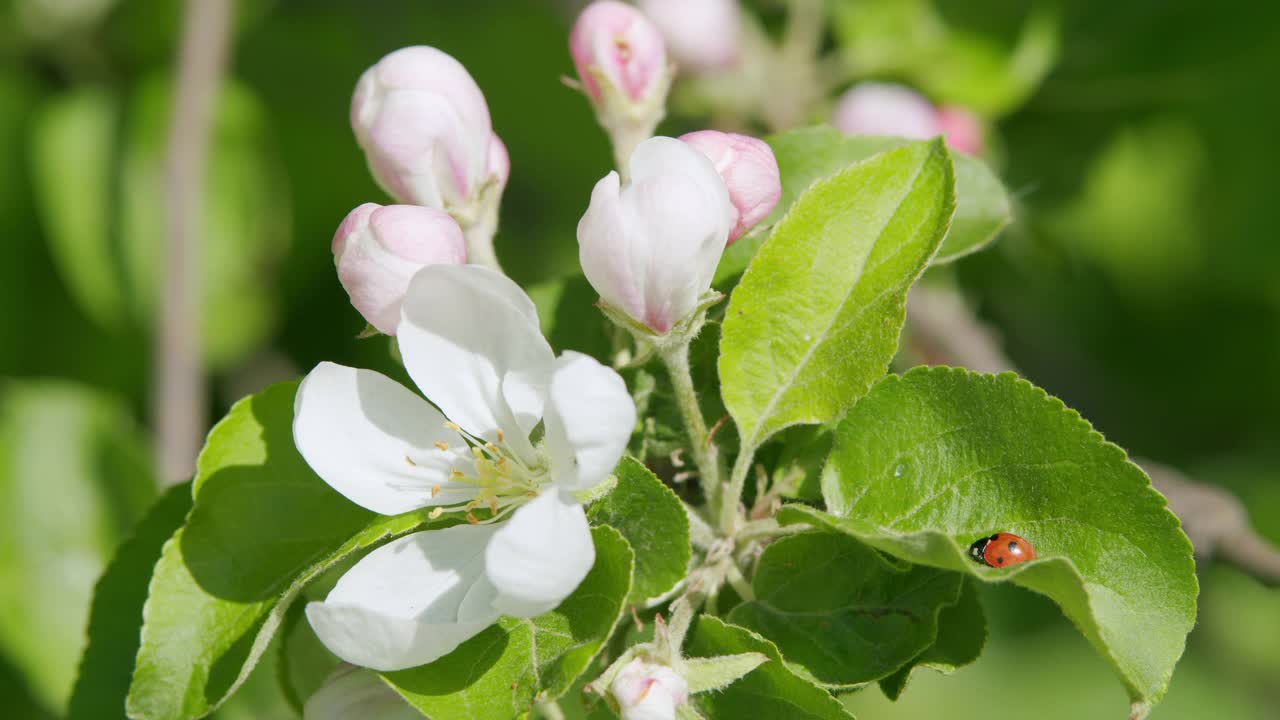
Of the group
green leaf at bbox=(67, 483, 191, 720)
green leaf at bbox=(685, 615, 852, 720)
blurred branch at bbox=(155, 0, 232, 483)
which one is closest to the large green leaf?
green leaf at bbox=(685, 615, 852, 720)

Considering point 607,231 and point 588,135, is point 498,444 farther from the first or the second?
point 588,135

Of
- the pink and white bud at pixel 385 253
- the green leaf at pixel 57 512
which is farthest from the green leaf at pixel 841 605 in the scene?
the green leaf at pixel 57 512

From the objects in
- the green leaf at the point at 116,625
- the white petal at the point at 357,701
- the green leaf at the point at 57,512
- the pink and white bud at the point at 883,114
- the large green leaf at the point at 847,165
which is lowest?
the green leaf at the point at 57,512

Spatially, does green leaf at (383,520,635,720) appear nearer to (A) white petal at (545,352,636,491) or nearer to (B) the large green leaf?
(A) white petal at (545,352,636,491)

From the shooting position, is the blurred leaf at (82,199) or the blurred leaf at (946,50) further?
the blurred leaf at (82,199)

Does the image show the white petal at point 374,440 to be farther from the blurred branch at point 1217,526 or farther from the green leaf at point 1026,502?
the blurred branch at point 1217,526

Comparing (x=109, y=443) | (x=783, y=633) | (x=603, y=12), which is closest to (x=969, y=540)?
(x=783, y=633)

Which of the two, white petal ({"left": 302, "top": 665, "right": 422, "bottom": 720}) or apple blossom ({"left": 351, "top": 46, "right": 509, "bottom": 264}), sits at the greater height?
apple blossom ({"left": 351, "top": 46, "right": 509, "bottom": 264})
